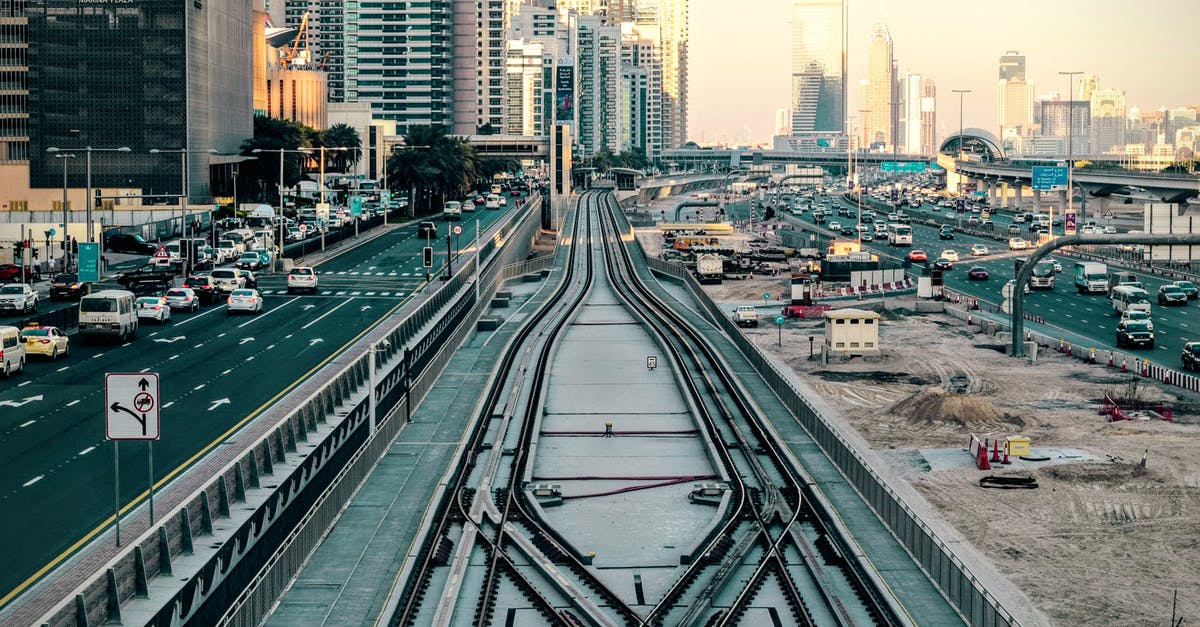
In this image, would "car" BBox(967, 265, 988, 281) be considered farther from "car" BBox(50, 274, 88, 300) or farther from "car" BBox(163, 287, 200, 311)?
"car" BBox(50, 274, 88, 300)

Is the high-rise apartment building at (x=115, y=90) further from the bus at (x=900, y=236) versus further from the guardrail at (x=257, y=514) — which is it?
the guardrail at (x=257, y=514)

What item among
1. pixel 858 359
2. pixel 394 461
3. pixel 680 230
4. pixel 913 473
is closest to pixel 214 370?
pixel 394 461

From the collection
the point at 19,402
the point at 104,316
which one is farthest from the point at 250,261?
the point at 19,402

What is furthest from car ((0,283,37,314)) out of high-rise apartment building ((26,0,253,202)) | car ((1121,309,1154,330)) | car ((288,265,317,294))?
high-rise apartment building ((26,0,253,202))

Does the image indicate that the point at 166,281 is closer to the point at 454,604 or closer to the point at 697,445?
the point at 697,445

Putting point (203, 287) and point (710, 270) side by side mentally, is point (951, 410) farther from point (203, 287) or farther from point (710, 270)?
point (710, 270)

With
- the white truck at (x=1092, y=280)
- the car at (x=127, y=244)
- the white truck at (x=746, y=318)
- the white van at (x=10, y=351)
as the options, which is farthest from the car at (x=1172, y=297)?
the white van at (x=10, y=351)
